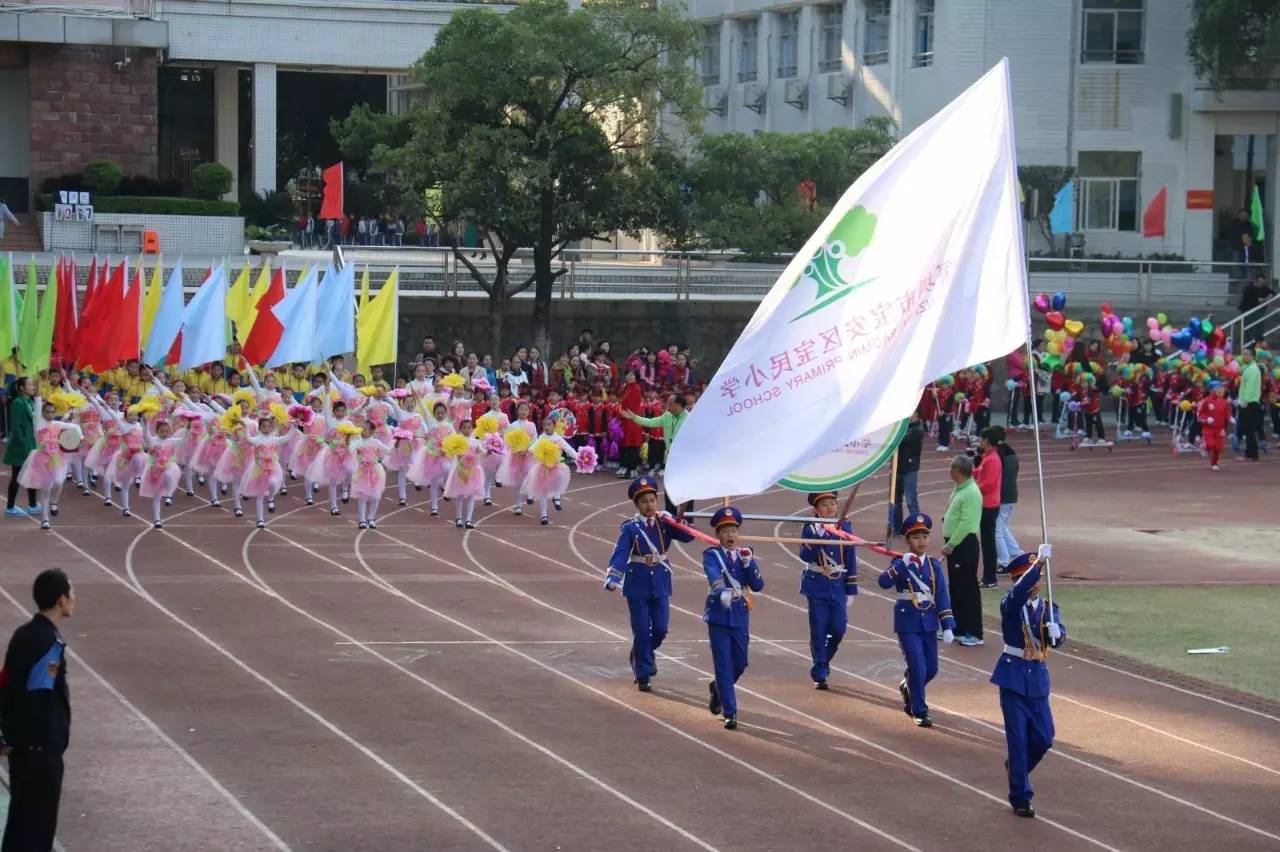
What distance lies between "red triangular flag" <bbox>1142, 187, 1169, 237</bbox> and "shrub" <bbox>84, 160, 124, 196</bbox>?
78.4 feet

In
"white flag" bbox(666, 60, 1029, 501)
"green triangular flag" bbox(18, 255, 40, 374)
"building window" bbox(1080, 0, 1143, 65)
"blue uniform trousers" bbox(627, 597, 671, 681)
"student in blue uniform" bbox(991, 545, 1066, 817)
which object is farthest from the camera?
"building window" bbox(1080, 0, 1143, 65)

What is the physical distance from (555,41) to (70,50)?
738 inches

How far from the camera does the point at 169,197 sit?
44469 millimetres

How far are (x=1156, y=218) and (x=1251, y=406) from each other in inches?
470

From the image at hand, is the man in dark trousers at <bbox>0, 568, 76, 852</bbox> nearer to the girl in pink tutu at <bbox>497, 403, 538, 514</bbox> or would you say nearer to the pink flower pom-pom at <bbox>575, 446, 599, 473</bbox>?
the girl in pink tutu at <bbox>497, 403, 538, 514</bbox>

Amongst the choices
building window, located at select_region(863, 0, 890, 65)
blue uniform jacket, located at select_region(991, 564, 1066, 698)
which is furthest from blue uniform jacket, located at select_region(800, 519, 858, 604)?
building window, located at select_region(863, 0, 890, 65)

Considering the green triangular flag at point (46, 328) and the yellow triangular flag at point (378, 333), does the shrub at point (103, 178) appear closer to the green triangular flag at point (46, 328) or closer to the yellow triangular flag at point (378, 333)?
the green triangular flag at point (46, 328)

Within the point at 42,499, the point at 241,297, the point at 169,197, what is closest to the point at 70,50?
the point at 169,197

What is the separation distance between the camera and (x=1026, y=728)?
1173 centimetres

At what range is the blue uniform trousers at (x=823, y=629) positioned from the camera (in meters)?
15.0

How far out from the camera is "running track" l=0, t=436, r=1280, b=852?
11.2 meters

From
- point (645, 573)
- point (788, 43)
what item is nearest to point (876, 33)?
point (788, 43)

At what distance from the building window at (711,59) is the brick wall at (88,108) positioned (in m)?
15.5

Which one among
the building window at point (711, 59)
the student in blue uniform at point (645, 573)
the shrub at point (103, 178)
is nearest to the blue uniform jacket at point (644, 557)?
the student in blue uniform at point (645, 573)
